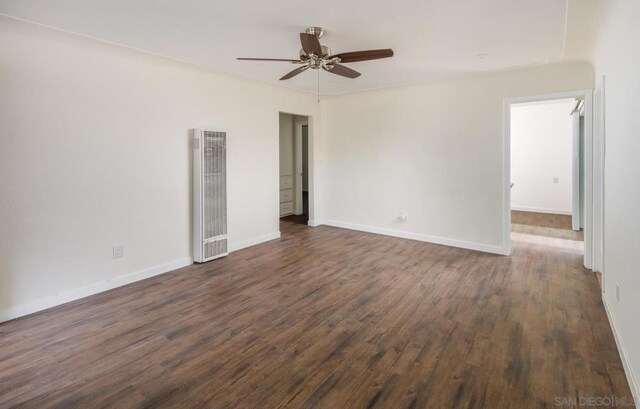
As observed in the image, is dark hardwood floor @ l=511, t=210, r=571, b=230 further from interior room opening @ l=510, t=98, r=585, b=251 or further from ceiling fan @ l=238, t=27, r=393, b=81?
ceiling fan @ l=238, t=27, r=393, b=81

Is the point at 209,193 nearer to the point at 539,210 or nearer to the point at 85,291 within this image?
the point at 85,291

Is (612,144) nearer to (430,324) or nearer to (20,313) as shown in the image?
(430,324)

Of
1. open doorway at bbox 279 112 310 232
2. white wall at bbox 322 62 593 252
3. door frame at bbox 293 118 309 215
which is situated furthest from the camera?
door frame at bbox 293 118 309 215

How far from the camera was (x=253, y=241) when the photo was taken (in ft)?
17.2

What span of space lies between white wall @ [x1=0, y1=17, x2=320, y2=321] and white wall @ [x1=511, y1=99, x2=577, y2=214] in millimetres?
6807

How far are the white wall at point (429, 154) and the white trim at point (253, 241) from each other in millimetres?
1409

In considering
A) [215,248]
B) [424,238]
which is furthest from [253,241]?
[424,238]

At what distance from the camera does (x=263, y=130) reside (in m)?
5.30

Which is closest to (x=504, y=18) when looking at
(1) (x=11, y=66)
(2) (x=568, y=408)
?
(2) (x=568, y=408)

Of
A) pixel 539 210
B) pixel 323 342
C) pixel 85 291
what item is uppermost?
pixel 539 210

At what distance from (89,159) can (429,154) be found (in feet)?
14.5

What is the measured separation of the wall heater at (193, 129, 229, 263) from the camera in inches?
166

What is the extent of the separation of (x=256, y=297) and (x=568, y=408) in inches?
97.4

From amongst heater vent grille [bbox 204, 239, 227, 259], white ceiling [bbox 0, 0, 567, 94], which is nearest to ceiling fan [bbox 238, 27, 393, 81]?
white ceiling [bbox 0, 0, 567, 94]
